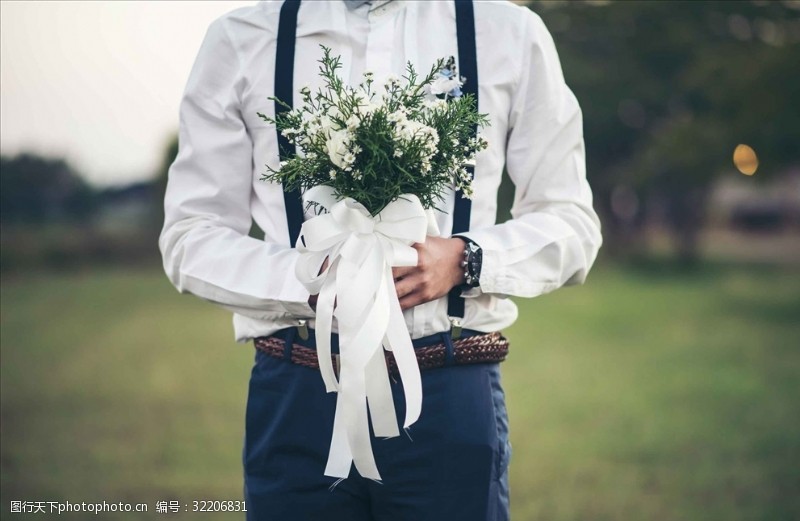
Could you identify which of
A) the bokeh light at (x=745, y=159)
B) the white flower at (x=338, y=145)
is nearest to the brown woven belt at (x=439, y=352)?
the white flower at (x=338, y=145)

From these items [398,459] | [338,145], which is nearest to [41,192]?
[398,459]

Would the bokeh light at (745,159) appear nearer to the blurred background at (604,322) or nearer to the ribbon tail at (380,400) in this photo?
the blurred background at (604,322)

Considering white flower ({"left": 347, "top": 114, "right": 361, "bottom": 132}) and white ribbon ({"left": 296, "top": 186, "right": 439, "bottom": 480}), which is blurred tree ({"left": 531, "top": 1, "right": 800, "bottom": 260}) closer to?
white ribbon ({"left": 296, "top": 186, "right": 439, "bottom": 480})

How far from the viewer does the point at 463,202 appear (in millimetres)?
1669

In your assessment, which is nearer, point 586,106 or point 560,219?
point 560,219

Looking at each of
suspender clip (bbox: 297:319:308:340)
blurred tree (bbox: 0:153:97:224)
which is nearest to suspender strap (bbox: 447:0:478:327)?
suspender clip (bbox: 297:319:308:340)

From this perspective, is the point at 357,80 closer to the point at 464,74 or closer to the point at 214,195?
the point at 464,74

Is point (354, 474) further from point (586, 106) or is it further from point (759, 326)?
point (586, 106)

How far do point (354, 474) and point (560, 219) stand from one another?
61 cm

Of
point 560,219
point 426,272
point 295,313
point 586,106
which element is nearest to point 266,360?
point 295,313

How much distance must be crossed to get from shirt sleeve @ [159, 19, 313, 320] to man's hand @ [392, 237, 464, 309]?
253 millimetres

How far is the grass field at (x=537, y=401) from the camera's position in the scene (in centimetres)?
488

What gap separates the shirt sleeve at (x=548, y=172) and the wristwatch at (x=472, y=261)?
99 millimetres

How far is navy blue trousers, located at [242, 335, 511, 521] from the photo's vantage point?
159cm
